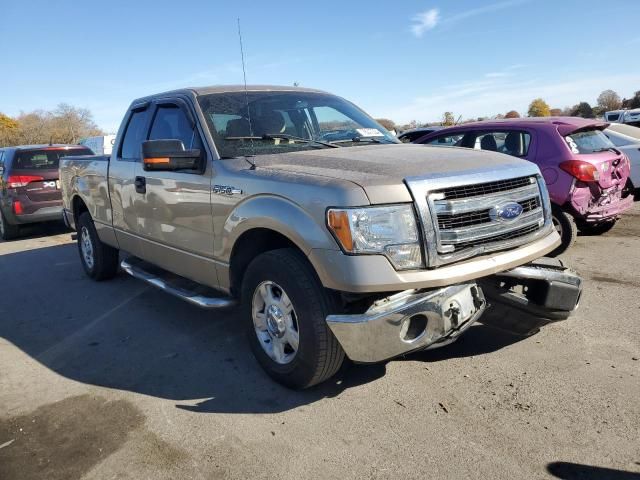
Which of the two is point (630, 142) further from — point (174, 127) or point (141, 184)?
point (141, 184)

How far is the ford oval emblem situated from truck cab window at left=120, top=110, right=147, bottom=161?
3419mm

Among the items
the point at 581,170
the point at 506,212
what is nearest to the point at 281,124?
the point at 506,212

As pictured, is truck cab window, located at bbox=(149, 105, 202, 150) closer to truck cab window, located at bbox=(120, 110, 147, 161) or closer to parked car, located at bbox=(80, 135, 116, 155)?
truck cab window, located at bbox=(120, 110, 147, 161)

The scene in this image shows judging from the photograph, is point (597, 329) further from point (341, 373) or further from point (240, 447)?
point (240, 447)

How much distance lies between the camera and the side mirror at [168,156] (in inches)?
149

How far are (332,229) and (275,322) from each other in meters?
0.90

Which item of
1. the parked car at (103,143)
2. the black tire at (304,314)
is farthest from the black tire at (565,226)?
the parked car at (103,143)

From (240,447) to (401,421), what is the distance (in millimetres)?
938

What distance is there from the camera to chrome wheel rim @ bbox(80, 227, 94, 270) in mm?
6535

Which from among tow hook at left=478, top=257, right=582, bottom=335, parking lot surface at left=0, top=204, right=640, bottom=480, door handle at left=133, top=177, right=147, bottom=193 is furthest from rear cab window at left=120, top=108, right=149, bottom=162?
tow hook at left=478, top=257, right=582, bottom=335

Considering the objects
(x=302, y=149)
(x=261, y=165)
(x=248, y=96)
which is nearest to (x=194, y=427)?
(x=261, y=165)

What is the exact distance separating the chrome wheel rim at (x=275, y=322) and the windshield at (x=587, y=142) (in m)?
4.66

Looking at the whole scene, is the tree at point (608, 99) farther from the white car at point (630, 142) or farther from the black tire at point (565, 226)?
the black tire at point (565, 226)

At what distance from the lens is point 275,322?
344cm
